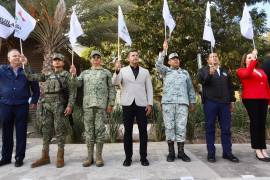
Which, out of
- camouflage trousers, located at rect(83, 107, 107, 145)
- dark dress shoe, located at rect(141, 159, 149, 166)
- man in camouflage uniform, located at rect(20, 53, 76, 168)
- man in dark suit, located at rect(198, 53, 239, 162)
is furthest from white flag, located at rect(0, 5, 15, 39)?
man in dark suit, located at rect(198, 53, 239, 162)

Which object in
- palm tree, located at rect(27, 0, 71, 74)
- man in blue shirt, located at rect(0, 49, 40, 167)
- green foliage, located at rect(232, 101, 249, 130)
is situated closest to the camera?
man in blue shirt, located at rect(0, 49, 40, 167)

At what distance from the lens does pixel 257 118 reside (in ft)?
21.3

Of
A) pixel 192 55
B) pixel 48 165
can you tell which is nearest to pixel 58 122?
pixel 48 165

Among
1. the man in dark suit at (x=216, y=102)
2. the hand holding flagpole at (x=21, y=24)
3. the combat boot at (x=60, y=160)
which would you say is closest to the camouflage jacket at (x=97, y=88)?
the combat boot at (x=60, y=160)

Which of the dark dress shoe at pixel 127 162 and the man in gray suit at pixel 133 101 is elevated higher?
the man in gray suit at pixel 133 101

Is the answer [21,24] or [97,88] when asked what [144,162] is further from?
[21,24]

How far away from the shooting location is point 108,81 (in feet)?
20.8

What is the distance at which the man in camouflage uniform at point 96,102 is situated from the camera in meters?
6.21

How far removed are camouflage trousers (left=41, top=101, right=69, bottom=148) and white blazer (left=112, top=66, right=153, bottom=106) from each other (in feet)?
3.26

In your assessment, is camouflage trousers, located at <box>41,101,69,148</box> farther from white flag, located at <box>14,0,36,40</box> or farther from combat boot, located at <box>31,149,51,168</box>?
white flag, located at <box>14,0,36,40</box>

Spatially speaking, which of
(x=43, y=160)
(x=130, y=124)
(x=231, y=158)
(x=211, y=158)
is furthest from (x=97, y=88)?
(x=231, y=158)

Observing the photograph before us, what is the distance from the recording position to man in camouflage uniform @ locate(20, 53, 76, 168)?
6.22 meters

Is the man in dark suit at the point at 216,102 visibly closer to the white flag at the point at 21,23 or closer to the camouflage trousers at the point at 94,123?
the camouflage trousers at the point at 94,123

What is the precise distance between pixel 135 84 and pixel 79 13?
8448 millimetres
